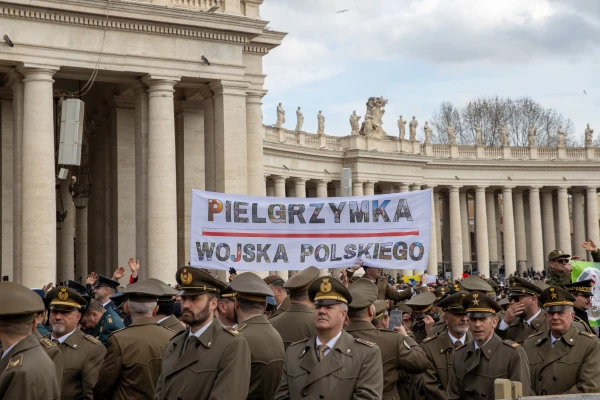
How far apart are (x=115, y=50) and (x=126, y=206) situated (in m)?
7.91

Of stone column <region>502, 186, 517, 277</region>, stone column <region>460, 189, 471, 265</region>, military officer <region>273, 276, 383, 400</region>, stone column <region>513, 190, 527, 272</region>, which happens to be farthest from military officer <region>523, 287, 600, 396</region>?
stone column <region>513, 190, 527, 272</region>

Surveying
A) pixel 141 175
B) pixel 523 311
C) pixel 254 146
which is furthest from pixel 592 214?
pixel 523 311

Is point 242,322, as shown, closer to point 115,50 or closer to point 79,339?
point 79,339

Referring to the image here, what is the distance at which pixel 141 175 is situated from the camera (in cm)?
3922

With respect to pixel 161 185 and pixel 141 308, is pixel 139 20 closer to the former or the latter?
pixel 161 185

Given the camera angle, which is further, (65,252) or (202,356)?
(65,252)

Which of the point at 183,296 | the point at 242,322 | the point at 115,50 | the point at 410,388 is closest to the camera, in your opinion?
the point at 183,296

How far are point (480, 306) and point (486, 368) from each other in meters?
0.75

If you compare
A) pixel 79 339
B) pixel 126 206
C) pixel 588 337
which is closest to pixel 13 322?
pixel 79 339

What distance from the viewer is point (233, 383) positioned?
9031 mm

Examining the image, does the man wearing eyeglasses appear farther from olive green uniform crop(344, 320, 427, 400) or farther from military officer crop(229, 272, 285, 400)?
military officer crop(229, 272, 285, 400)

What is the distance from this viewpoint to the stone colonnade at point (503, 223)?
81.6 meters

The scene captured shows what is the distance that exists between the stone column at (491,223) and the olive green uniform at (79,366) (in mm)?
81522

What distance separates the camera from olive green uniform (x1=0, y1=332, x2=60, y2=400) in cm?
782
